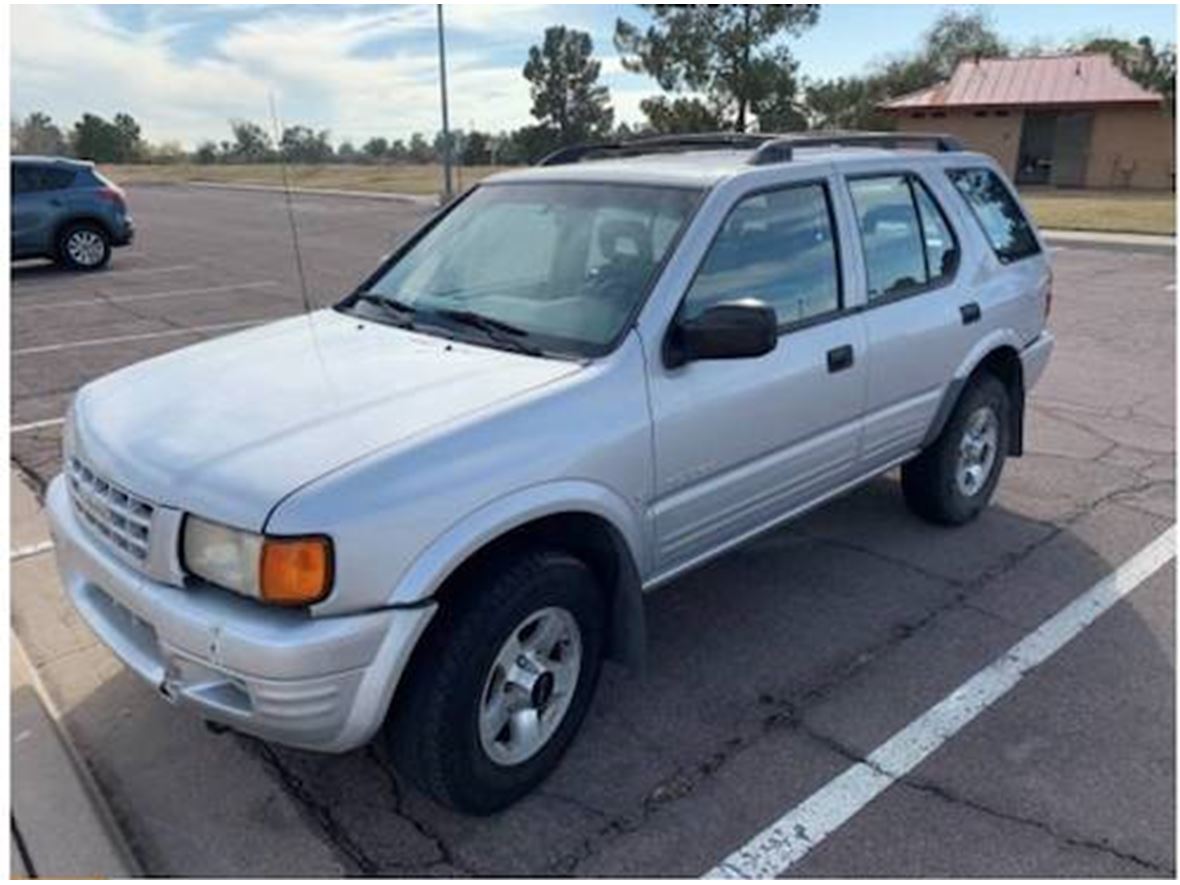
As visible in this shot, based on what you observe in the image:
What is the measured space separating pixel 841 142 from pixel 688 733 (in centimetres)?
255

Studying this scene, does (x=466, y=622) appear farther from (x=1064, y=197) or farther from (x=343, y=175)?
(x=343, y=175)

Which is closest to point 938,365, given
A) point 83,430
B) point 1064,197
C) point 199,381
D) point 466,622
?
point 466,622

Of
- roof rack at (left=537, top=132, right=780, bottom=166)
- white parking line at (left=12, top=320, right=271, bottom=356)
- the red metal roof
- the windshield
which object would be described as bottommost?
white parking line at (left=12, top=320, right=271, bottom=356)

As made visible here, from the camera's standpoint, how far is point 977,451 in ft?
15.4

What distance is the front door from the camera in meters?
3.09

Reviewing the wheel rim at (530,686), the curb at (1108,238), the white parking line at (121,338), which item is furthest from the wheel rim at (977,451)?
the curb at (1108,238)

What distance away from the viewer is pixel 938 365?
4.19 meters

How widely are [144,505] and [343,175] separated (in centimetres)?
4695

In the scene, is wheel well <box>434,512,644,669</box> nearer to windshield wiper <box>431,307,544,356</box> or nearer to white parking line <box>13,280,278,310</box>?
windshield wiper <box>431,307,544,356</box>

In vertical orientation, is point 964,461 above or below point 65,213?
below

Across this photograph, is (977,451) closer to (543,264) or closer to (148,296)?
(543,264)

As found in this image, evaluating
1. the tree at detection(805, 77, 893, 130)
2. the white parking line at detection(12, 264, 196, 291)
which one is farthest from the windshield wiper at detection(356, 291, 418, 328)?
the tree at detection(805, 77, 893, 130)

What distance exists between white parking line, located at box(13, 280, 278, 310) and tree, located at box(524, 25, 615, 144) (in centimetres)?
5171

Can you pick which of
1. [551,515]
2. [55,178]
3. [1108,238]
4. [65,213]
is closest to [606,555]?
[551,515]
